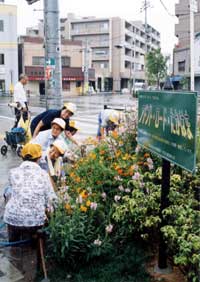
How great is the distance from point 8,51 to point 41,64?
7.18 metres

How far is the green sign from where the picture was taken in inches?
102

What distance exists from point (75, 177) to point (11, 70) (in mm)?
45837

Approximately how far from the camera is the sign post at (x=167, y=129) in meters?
2.59

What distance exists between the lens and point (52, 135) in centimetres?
542

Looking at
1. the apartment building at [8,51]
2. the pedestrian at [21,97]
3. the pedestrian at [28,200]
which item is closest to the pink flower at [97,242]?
the pedestrian at [28,200]

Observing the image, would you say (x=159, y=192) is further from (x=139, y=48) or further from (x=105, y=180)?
(x=139, y=48)

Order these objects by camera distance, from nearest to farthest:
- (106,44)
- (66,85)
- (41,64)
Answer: (41,64) → (66,85) → (106,44)

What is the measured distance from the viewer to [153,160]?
406 centimetres

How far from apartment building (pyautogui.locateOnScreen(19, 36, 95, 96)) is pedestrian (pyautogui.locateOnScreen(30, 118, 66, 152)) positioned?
46.8m

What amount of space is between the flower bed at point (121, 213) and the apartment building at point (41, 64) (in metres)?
48.6

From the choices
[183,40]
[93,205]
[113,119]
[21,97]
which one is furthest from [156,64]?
[93,205]

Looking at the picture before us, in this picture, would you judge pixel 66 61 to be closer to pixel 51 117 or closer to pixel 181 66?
pixel 181 66

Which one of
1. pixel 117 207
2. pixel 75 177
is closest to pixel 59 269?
pixel 117 207

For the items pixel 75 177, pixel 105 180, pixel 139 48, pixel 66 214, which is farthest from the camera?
pixel 139 48
